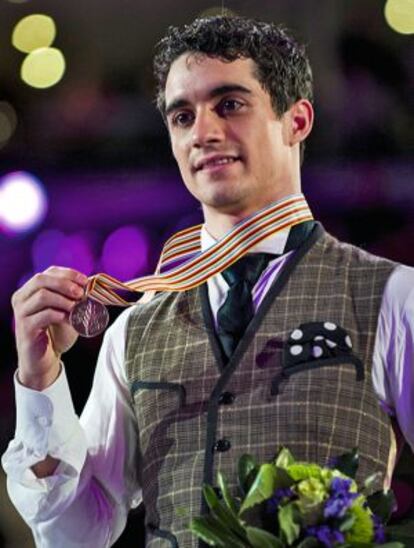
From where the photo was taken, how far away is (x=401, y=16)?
2.43 metres

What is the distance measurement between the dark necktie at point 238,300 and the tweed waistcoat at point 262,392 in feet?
0.09

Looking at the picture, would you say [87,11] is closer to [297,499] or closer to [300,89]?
[300,89]

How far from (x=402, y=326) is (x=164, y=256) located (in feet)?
1.84

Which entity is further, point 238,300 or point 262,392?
point 238,300

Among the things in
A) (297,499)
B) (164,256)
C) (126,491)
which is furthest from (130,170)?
(297,499)

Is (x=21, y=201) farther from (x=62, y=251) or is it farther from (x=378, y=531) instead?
(x=378, y=531)

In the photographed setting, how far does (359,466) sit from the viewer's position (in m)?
1.88

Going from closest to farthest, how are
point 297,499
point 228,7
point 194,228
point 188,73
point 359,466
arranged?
1. point 297,499
2. point 359,466
3. point 188,73
4. point 194,228
5. point 228,7

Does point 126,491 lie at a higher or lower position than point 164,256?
lower

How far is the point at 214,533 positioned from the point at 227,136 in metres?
0.77

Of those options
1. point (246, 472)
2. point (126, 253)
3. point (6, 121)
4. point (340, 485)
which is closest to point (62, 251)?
point (126, 253)

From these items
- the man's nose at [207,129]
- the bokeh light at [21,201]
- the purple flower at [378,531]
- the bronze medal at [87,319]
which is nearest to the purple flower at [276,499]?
the purple flower at [378,531]

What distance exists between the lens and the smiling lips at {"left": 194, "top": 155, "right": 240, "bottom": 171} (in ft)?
6.72

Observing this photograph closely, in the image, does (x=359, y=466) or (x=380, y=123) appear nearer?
(x=359, y=466)
